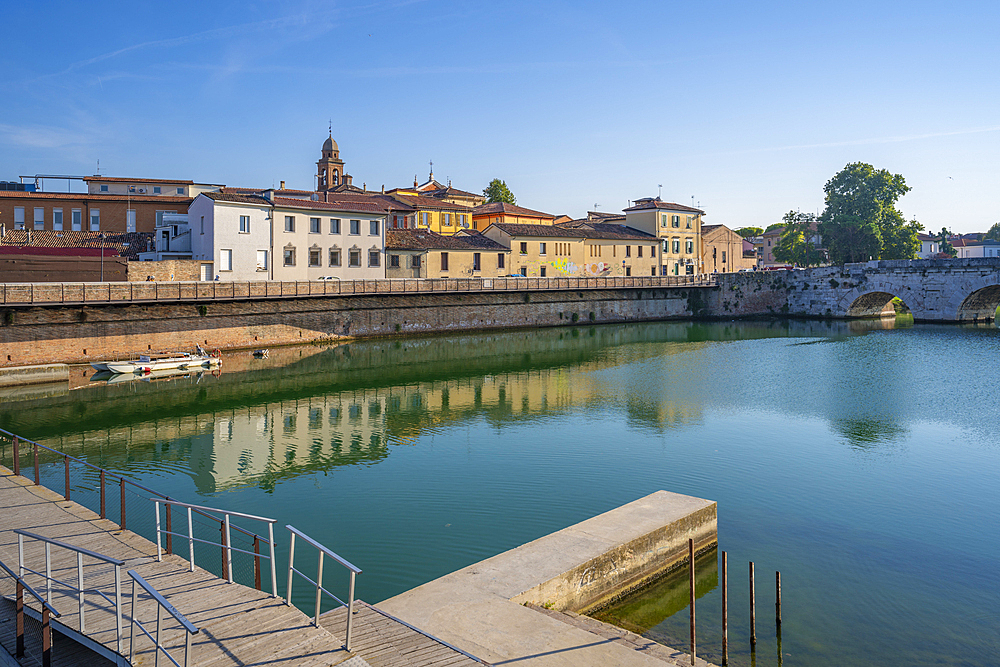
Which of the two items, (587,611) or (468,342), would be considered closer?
(587,611)

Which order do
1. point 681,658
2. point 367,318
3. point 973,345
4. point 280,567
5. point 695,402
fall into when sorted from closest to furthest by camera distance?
point 681,658
point 280,567
point 695,402
point 973,345
point 367,318

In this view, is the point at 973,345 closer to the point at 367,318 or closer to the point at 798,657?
the point at 367,318

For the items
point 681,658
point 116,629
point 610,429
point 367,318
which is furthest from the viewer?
point 367,318

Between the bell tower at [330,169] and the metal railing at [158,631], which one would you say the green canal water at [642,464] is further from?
the bell tower at [330,169]

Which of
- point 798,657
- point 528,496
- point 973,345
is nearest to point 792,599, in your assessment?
point 798,657

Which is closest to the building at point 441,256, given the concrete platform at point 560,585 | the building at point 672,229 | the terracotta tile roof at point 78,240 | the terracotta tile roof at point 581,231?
the terracotta tile roof at point 581,231

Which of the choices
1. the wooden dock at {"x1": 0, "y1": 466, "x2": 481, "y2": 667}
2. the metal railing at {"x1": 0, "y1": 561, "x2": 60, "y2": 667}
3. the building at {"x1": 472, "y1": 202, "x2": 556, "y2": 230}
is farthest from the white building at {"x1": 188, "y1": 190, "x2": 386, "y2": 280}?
the metal railing at {"x1": 0, "y1": 561, "x2": 60, "y2": 667}

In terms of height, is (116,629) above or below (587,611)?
above

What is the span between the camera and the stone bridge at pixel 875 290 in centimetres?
6588

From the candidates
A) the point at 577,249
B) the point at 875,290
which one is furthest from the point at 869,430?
the point at 577,249

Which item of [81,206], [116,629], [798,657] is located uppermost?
[81,206]

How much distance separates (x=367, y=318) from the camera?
2168 inches

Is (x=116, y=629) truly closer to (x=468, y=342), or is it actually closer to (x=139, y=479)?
(x=139, y=479)

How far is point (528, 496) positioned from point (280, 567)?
6.79 metres
